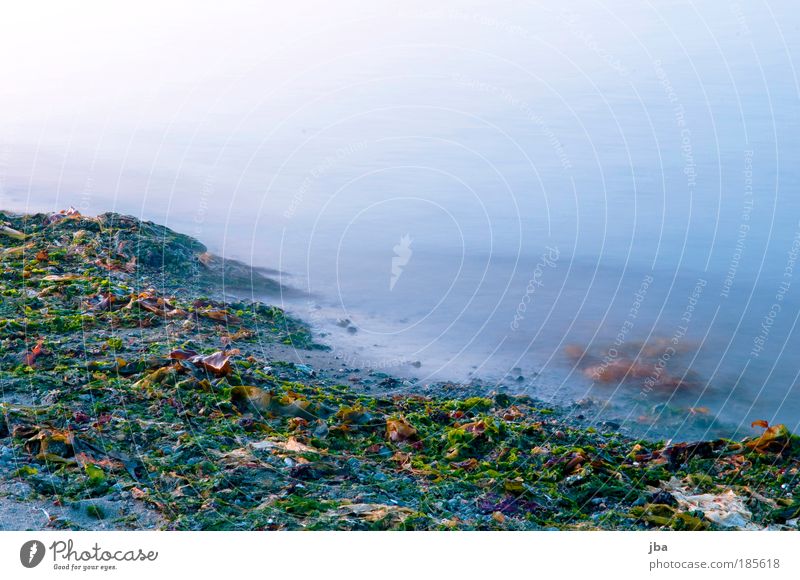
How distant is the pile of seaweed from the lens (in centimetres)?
645

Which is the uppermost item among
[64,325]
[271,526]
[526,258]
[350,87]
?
[350,87]

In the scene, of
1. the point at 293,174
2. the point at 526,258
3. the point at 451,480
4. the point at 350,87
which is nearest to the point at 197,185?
the point at 293,174

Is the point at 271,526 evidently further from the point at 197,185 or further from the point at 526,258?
the point at 197,185

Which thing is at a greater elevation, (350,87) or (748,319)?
(350,87)

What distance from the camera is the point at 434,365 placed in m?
10.1

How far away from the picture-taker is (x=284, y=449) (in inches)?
281

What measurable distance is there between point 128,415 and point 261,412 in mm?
1113

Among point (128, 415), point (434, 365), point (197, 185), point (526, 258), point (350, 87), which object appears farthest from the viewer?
point (350, 87)

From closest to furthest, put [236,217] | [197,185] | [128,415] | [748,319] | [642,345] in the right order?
[128,415] → [642,345] → [748,319] → [236,217] → [197,185]

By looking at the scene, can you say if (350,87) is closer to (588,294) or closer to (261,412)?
(588,294)

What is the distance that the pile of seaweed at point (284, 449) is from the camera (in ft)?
21.2

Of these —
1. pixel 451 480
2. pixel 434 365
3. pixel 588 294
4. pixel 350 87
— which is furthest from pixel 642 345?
pixel 350 87

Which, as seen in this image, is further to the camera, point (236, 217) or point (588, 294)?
point (236, 217)

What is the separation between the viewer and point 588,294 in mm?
12531
